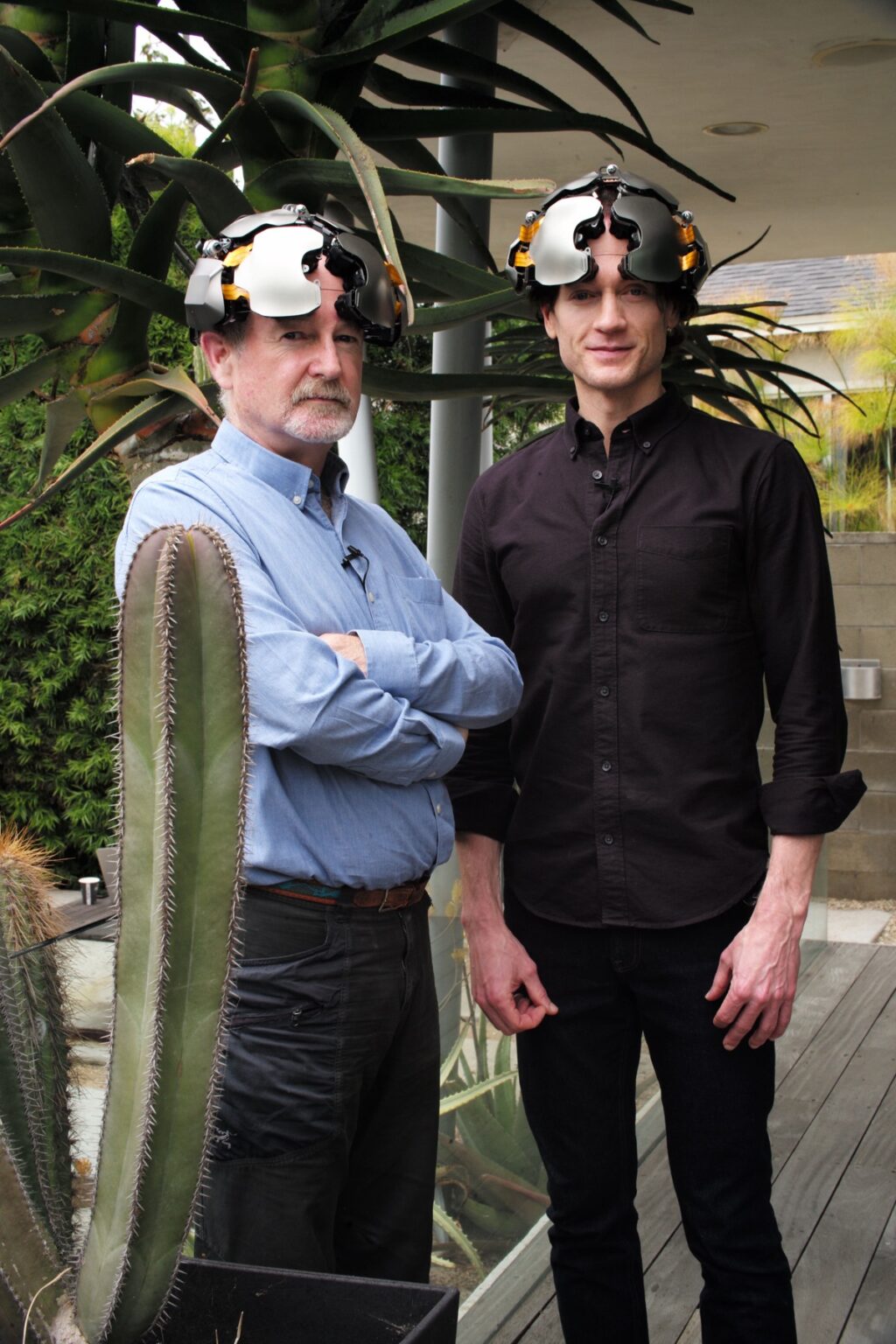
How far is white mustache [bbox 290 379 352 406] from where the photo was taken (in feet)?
6.16

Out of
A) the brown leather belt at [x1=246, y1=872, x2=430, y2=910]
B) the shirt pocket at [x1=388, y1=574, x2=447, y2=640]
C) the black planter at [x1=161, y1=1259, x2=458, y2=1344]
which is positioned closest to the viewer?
the black planter at [x1=161, y1=1259, x2=458, y2=1344]

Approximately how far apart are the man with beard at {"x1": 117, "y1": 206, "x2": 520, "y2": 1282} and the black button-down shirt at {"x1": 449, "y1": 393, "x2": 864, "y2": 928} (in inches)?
9.5

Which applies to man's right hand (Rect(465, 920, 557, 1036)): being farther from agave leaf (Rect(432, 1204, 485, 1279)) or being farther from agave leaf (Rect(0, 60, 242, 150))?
agave leaf (Rect(0, 60, 242, 150))

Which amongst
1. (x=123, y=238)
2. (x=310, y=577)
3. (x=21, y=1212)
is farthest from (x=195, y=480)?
(x=123, y=238)

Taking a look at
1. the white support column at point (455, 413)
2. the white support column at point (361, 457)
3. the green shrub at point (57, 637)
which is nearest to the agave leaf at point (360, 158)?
the white support column at point (455, 413)

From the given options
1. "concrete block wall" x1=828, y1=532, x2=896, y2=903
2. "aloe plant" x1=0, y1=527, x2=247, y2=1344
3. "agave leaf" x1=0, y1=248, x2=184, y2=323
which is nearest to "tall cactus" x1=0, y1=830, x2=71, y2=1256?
"aloe plant" x1=0, y1=527, x2=247, y2=1344

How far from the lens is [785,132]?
4.95 metres

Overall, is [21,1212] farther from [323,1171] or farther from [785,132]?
[785,132]

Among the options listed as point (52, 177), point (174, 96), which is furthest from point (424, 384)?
point (52, 177)

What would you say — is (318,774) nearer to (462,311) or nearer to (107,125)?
(462,311)

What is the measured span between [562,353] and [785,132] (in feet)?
10.6

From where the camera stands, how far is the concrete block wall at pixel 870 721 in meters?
7.21

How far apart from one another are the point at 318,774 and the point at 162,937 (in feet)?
1.96

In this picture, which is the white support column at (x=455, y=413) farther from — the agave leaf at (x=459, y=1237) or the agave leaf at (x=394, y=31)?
the agave leaf at (x=459, y=1237)
